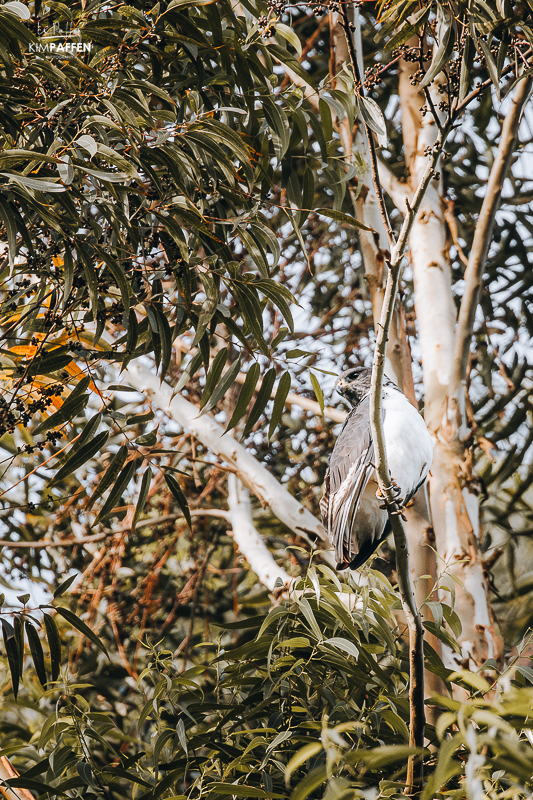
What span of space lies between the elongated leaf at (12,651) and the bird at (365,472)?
0.70 metres

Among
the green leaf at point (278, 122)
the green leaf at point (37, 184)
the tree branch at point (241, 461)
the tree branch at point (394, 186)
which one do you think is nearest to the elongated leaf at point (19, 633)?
the green leaf at point (37, 184)

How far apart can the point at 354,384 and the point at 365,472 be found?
0.36 m

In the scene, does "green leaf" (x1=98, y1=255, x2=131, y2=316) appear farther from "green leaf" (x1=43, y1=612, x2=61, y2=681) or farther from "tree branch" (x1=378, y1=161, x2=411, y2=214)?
"tree branch" (x1=378, y1=161, x2=411, y2=214)

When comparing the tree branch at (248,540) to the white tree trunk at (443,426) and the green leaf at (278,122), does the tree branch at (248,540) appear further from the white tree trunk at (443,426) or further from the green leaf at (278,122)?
the green leaf at (278,122)

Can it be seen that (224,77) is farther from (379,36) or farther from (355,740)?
(355,740)

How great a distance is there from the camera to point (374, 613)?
1.33m

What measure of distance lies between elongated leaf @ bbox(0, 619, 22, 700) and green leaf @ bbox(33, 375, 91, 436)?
359 mm

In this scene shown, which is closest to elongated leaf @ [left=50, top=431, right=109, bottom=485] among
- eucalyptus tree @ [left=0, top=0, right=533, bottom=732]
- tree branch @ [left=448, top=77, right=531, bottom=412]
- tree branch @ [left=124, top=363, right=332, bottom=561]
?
eucalyptus tree @ [left=0, top=0, right=533, bottom=732]

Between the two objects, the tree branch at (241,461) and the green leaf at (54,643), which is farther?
the tree branch at (241,461)

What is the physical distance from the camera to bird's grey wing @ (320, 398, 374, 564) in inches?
59.6

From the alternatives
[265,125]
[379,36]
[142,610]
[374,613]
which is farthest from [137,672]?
[379,36]

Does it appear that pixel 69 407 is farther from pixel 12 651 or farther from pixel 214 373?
pixel 12 651

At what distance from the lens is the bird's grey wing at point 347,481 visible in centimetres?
151

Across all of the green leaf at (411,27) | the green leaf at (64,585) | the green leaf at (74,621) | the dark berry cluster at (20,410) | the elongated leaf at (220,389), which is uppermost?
the green leaf at (411,27)
